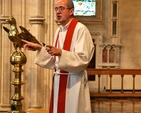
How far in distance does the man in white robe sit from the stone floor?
3643mm

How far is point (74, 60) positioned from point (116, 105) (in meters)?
5.09

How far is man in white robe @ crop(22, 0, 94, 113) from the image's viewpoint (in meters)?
2.98

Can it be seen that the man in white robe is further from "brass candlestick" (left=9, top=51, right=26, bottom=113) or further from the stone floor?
the stone floor

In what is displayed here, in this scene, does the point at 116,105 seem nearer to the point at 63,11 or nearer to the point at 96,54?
the point at 96,54

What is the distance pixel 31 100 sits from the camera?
694 centimetres

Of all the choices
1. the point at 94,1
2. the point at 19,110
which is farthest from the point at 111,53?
the point at 19,110

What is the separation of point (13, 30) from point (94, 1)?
758 centimetres

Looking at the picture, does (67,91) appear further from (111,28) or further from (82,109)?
(111,28)

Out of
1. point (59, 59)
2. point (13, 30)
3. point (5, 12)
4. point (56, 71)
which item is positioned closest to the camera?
point (59, 59)

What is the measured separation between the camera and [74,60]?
9.64 ft

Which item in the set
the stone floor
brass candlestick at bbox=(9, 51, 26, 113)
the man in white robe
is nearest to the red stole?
the man in white robe

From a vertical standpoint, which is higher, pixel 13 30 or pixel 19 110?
pixel 13 30

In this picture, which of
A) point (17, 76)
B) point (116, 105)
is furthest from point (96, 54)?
point (17, 76)

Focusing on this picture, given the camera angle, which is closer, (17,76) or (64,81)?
(64,81)
